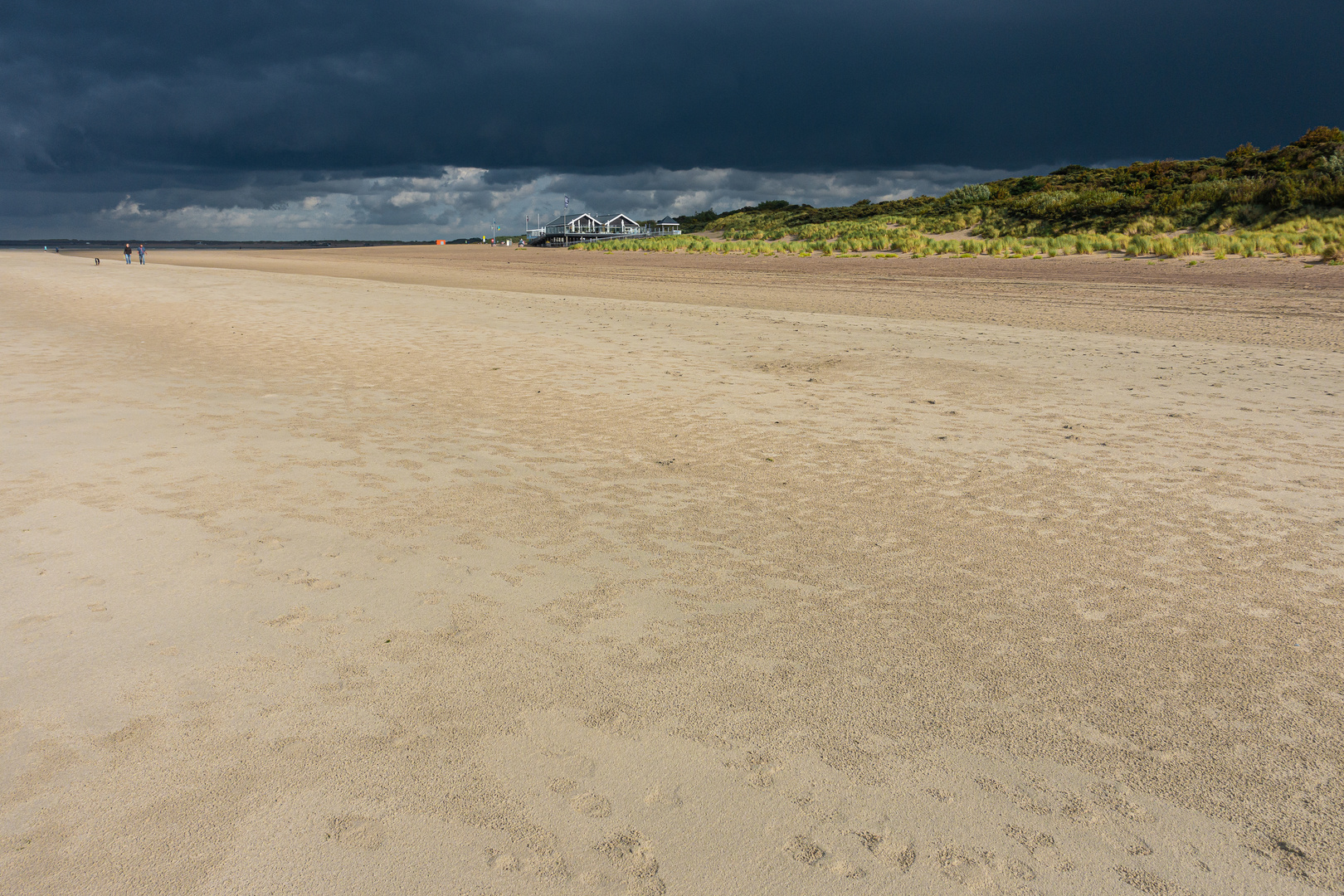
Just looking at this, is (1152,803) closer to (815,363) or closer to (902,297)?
(815,363)

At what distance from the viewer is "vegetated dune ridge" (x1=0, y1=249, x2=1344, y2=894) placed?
2.56 m

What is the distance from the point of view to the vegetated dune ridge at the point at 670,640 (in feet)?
8.39

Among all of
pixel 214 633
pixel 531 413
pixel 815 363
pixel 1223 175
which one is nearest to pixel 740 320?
pixel 815 363

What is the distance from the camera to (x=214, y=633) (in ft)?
12.7

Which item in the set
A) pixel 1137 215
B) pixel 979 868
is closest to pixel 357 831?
pixel 979 868

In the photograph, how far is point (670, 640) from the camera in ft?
12.6

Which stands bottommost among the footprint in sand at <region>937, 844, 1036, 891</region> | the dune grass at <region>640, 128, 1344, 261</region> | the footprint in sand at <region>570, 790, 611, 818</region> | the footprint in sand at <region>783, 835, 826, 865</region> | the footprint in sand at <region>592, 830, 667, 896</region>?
the footprint in sand at <region>937, 844, 1036, 891</region>

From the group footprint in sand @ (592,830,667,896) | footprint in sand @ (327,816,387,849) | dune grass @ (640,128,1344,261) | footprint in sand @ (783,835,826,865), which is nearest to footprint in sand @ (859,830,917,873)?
footprint in sand @ (783,835,826,865)

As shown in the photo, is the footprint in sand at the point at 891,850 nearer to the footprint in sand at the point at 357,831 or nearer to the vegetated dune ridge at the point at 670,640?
the vegetated dune ridge at the point at 670,640

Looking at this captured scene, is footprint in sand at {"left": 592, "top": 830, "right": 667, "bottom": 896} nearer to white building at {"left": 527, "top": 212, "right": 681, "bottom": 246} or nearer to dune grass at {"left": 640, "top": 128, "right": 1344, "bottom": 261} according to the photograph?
dune grass at {"left": 640, "top": 128, "right": 1344, "bottom": 261}

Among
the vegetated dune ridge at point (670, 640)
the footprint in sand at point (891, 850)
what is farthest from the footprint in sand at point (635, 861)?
the footprint in sand at point (891, 850)

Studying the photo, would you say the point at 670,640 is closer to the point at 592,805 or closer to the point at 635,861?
the point at 592,805

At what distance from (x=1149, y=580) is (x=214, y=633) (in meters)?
4.83

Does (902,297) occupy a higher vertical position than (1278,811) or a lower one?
higher
